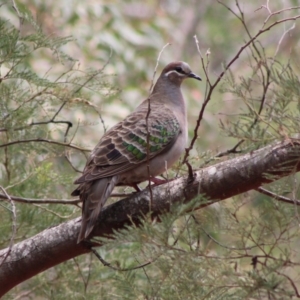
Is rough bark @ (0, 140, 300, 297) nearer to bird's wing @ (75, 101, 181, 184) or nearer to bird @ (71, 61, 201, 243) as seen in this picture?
bird @ (71, 61, 201, 243)

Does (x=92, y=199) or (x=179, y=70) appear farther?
(x=179, y=70)

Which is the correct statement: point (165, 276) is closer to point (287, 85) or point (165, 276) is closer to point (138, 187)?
point (287, 85)

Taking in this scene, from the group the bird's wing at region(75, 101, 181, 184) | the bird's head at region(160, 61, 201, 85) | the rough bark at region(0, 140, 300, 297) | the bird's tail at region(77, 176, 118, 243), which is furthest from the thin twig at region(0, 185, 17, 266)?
the bird's head at region(160, 61, 201, 85)

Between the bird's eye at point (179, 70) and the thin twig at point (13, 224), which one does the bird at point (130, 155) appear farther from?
the bird's eye at point (179, 70)

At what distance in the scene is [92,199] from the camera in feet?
13.9

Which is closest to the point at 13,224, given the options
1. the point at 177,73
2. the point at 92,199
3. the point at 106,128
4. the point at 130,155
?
the point at 92,199

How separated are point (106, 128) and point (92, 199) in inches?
54.7

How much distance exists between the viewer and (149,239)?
304 centimetres

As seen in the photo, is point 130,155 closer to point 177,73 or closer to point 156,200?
point 156,200

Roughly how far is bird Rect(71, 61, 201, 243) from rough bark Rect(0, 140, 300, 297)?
0.11m

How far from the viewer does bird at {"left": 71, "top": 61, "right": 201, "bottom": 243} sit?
431cm

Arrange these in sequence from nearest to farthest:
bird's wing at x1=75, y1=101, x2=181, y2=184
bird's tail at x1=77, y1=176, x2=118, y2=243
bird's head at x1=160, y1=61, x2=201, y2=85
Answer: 1. bird's tail at x1=77, y1=176, x2=118, y2=243
2. bird's wing at x1=75, y1=101, x2=181, y2=184
3. bird's head at x1=160, y1=61, x2=201, y2=85

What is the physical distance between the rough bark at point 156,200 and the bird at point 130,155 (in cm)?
11

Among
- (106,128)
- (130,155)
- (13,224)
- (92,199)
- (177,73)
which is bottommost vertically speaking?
(13,224)
